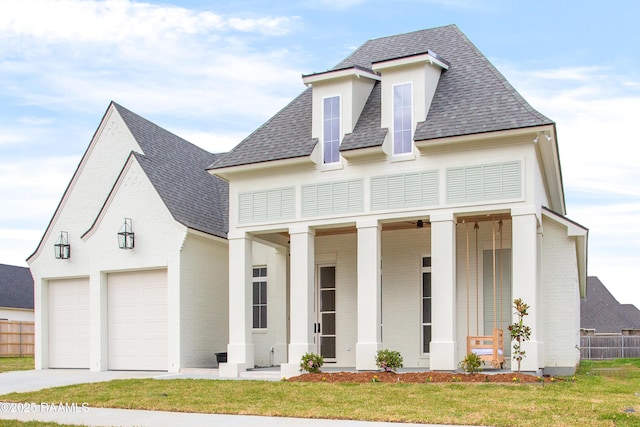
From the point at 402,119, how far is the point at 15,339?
31.0 meters

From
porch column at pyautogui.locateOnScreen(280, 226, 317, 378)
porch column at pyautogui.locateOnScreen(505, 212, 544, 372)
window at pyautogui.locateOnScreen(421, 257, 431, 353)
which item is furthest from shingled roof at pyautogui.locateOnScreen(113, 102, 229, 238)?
porch column at pyautogui.locateOnScreen(505, 212, 544, 372)

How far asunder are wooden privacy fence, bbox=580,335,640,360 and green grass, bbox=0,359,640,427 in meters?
25.1

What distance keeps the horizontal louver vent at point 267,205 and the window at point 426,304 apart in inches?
169

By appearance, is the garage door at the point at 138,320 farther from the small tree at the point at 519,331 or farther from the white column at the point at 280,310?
the small tree at the point at 519,331

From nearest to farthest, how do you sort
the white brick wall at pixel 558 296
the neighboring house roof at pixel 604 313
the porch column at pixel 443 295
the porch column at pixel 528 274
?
1. the porch column at pixel 528 274
2. the porch column at pixel 443 295
3. the white brick wall at pixel 558 296
4. the neighboring house roof at pixel 604 313

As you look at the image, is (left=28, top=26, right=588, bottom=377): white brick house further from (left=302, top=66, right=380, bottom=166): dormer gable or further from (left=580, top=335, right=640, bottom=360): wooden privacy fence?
(left=580, top=335, right=640, bottom=360): wooden privacy fence

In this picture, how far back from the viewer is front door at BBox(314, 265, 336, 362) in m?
22.7

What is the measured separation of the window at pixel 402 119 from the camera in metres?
19.2

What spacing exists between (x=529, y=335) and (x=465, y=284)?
13.1 feet

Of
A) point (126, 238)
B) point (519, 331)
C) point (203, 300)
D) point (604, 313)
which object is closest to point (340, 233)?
point (203, 300)

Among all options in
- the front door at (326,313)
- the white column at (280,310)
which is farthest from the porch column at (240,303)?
the white column at (280,310)

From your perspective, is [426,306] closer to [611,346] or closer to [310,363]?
[310,363]

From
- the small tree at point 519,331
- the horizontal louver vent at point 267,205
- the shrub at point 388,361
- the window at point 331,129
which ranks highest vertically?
the window at point 331,129

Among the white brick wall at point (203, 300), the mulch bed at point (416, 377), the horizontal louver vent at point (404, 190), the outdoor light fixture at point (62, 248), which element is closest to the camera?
the mulch bed at point (416, 377)
